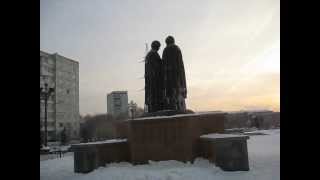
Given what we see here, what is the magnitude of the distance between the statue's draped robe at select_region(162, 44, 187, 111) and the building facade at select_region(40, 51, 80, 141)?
98.7ft

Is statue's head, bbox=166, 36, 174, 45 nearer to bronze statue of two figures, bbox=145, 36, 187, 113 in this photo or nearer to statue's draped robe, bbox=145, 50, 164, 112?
bronze statue of two figures, bbox=145, 36, 187, 113

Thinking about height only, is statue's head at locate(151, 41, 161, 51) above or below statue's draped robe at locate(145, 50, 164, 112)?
above

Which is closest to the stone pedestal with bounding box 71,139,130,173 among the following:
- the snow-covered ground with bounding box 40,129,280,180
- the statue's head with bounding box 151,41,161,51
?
the snow-covered ground with bounding box 40,129,280,180

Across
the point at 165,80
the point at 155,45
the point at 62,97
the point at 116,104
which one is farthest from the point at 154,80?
the point at 116,104

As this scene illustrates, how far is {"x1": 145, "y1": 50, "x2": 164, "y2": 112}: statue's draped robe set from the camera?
11039mm

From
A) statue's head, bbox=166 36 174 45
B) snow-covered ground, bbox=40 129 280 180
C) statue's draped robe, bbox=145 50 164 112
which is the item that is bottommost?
snow-covered ground, bbox=40 129 280 180

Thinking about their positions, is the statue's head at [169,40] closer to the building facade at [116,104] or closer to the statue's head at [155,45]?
the statue's head at [155,45]

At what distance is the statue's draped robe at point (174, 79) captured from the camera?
10.8 meters

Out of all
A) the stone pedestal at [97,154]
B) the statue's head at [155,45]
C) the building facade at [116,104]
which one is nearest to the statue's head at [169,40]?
the statue's head at [155,45]
